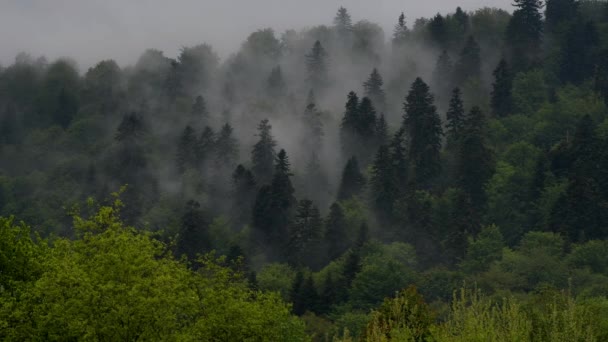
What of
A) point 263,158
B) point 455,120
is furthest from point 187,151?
point 455,120

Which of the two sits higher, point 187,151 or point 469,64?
point 469,64

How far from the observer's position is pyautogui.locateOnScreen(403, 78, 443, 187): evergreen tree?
6137 inches

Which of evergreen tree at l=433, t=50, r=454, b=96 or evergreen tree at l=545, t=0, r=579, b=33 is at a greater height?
evergreen tree at l=545, t=0, r=579, b=33

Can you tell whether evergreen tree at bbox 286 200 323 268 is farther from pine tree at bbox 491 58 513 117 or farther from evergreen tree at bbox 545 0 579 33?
evergreen tree at bbox 545 0 579 33

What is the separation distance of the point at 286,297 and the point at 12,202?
88262 millimetres

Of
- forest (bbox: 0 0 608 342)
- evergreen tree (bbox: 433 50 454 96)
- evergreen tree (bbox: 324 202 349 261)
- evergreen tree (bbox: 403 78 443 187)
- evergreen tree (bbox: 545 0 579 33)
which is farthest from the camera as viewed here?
evergreen tree (bbox: 545 0 579 33)

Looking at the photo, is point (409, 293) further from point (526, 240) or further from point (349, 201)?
point (349, 201)

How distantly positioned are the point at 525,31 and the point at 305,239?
76.7 m

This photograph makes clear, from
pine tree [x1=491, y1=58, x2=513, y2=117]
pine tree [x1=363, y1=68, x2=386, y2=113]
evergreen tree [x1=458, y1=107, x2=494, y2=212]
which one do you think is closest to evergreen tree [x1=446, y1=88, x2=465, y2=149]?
evergreen tree [x1=458, y1=107, x2=494, y2=212]

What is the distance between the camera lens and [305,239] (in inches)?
5581

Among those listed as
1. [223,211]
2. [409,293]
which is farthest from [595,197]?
[409,293]

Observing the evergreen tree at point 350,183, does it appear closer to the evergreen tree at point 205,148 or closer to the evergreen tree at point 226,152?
the evergreen tree at point 226,152

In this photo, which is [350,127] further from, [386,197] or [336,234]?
[336,234]

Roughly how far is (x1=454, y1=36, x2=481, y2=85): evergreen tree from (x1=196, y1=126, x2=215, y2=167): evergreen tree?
53890 mm
